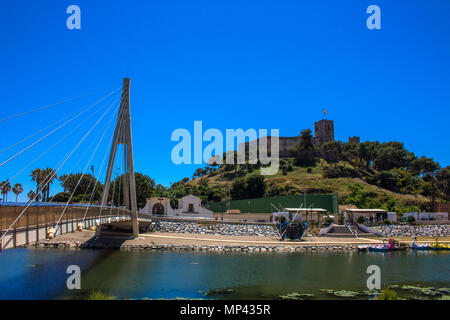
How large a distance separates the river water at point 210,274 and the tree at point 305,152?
10400cm

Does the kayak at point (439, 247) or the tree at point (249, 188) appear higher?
Result: the tree at point (249, 188)

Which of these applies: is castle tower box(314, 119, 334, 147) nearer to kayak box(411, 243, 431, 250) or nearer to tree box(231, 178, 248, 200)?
tree box(231, 178, 248, 200)

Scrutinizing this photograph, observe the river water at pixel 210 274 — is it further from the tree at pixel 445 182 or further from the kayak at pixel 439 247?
the tree at pixel 445 182

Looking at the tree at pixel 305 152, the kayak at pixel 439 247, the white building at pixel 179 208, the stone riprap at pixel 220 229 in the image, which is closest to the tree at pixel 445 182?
the tree at pixel 305 152

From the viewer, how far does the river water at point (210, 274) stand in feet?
74.6

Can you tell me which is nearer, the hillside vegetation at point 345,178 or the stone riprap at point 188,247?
the stone riprap at point 188,247

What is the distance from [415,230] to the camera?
59406mm

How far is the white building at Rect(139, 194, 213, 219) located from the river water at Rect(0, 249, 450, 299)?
31170 mm

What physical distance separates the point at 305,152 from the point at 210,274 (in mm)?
124156

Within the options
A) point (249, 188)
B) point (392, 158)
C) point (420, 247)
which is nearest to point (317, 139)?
point (392, 158)

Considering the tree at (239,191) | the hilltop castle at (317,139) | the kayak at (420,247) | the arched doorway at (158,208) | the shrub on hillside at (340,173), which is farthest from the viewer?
the hilltop castle at (317,139)

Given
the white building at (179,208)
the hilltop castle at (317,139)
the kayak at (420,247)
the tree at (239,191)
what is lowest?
the kayak at (420,247)

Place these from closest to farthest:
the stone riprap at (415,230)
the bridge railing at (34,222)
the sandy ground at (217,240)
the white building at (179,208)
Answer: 1. the bridge railing at (34,222)
2. the sandy ground at (217,240)
3. the stone riprap at (415,230)
4. the white building at (179,208)
